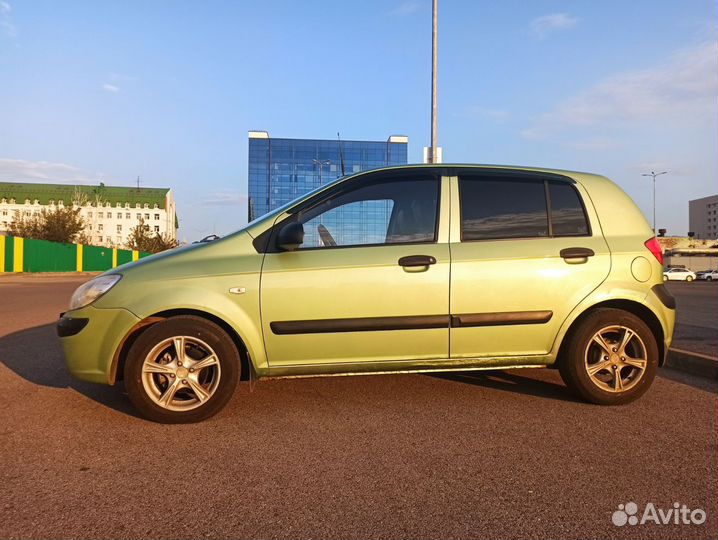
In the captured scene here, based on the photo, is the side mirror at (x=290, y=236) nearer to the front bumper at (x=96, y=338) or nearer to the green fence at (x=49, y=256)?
the front bumper at (x=96, y=338)

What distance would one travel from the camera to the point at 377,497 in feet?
7.85

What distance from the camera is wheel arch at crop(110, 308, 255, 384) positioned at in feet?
11.4

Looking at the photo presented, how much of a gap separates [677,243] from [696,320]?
81.5m

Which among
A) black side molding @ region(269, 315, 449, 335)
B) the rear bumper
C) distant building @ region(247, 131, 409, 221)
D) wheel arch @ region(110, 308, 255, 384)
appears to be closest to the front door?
black side molding @ region(269, 315, 449, 335)

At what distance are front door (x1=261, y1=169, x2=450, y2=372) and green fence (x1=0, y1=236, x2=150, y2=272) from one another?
30869 mm

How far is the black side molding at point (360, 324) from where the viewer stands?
349 cm

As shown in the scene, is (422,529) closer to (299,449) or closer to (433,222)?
(299,449)

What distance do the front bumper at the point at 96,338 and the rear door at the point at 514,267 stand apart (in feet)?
7.40

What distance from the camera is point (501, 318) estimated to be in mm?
3656

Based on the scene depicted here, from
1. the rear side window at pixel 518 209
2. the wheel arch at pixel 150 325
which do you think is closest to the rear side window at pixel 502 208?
the rear side window at pixel 518 209

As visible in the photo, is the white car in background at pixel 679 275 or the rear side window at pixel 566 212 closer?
the rear side window at pixel 566 212

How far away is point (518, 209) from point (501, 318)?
861 millimetres

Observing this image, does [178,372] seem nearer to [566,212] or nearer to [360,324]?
[360,324]

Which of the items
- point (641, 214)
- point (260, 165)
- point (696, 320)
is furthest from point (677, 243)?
point (641, 214)
